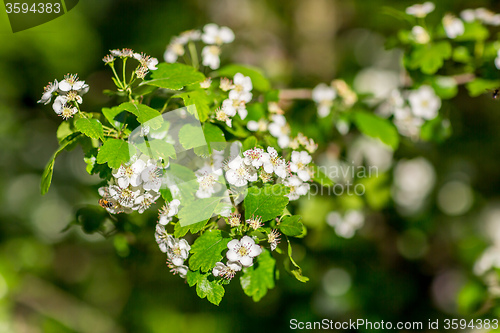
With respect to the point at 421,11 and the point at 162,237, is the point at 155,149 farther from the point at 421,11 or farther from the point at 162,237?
the point at 421,11

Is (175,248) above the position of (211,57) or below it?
below

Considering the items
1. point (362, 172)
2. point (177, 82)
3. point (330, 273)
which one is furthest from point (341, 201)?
point (177, 82)

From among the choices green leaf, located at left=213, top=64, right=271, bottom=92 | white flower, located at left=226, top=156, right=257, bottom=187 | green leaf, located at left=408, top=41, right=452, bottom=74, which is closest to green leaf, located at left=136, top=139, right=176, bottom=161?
white flower, located at left=226, top=156, right=257, bottom=187

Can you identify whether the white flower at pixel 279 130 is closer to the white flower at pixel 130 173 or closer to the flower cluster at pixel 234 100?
the flower cluster at pixel 234 100

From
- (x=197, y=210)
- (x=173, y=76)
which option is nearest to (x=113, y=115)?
(x=173, y=76)

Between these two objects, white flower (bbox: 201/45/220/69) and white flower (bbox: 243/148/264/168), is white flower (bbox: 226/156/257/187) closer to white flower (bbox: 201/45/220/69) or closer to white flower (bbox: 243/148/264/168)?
white flower (bbox: 243/148/264/168)

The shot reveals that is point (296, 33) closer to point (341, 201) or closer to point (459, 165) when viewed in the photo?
point (459, 165)

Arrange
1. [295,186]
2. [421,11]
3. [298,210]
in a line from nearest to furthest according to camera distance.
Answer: [295,186]
[421,11]
[298,210]
